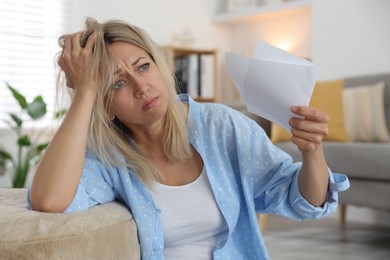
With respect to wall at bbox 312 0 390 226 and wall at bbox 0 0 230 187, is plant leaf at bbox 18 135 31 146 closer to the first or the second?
wall at bbox 0 0 230 187

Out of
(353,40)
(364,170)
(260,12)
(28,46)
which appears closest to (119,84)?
(364,170)

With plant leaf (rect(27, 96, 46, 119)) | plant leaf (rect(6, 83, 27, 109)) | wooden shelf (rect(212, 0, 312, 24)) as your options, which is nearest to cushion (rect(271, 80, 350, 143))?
wooden shelf (rect(212, 0, 312, 24))

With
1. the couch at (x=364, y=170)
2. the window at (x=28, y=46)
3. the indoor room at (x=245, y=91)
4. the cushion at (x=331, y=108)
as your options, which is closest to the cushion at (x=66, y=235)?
the indoor room at (x=245, y=91)

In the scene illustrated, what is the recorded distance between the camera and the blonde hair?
1138 millimetres

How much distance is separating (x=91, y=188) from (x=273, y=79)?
38 centimetres

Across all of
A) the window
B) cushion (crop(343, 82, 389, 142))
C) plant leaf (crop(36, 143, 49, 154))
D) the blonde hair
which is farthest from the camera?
the window

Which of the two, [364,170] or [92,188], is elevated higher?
[92,188]

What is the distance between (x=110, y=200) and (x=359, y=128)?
2648 millimetres

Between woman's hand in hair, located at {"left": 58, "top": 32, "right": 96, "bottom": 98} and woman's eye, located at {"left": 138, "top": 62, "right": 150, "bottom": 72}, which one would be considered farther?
woman's eye, located at {"left": 138, "top": 62, "right": 150, "bottom": 72}

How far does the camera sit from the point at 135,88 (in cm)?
117

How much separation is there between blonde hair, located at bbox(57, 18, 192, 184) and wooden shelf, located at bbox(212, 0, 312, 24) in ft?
10.9

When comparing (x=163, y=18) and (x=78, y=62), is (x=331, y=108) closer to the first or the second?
(x=163, y=18)

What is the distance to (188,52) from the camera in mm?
4957

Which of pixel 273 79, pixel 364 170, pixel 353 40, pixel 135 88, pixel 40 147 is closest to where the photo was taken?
pixel 273 79
